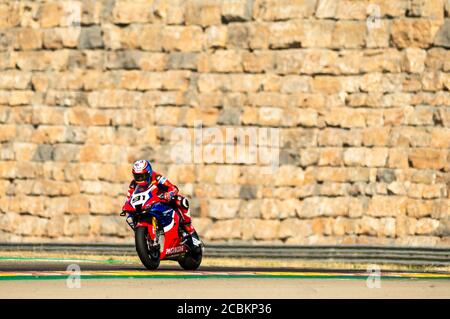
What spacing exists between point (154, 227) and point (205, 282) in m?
1.08

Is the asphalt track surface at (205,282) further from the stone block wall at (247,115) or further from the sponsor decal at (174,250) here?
the stone block wall at (247,115)

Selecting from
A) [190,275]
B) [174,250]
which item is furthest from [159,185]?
[190,275]

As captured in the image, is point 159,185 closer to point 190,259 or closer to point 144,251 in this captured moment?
point 144,251

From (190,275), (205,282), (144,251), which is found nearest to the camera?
(205,282)

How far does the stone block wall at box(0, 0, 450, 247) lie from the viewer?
71.5ft

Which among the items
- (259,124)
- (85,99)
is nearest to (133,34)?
(85,99)

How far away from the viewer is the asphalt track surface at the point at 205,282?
14.3m

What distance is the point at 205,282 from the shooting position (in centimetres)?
1588

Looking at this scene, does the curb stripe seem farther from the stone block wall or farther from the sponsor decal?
the stone block wall

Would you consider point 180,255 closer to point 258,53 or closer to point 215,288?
point 215,288

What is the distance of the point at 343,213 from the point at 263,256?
6.00 ft

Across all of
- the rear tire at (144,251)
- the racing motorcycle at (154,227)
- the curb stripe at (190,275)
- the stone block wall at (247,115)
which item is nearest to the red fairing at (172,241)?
the racing motorcycle at (154,227)

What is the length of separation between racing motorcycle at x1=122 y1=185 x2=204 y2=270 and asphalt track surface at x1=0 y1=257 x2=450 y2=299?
12.3 inches

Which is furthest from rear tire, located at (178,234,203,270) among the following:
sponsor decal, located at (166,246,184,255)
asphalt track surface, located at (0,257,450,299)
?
sponsor decal, located at (166,246,184,255)
